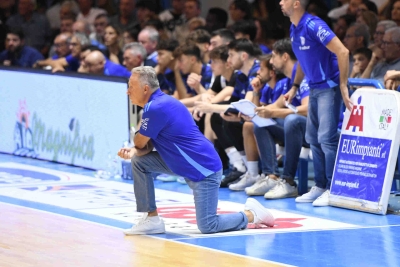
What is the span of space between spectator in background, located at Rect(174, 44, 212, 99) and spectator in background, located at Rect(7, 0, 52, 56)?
530cm

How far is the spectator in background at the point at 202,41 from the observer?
39.9 feet

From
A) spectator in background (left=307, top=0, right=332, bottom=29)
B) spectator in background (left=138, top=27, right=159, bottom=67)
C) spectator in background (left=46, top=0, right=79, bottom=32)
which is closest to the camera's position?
spectator in background (left=307, top=0, right=332, bottom=29)

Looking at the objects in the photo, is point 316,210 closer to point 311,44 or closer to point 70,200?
point 311,44

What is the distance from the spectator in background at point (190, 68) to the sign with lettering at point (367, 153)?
282 cm

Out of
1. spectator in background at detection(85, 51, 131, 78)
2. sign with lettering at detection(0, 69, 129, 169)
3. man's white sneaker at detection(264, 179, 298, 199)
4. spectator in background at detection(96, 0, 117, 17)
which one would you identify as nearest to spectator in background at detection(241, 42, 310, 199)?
man's white sneaker at detection(264, 179, 298, 199)

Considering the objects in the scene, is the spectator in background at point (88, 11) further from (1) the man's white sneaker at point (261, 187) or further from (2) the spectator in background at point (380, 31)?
(1) the man's white sneaker at point (261, 187)

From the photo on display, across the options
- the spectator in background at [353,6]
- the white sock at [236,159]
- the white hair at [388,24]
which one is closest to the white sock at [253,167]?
the white sock at [236,159]

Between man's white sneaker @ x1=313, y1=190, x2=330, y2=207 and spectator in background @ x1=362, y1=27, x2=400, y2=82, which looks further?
spectator in background @ x1=362, y1=27, x2=400, y2=82

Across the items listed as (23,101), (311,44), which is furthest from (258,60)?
(23,101)

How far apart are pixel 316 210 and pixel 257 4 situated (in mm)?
7109

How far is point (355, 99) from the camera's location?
351 inches

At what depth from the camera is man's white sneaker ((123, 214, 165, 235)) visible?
24.6ft

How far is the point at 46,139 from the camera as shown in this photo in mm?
12336

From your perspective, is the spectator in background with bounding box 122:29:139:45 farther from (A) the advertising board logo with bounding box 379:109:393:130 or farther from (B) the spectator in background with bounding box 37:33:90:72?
(A) the advertising board logo with bounding box 379:109:393:130
